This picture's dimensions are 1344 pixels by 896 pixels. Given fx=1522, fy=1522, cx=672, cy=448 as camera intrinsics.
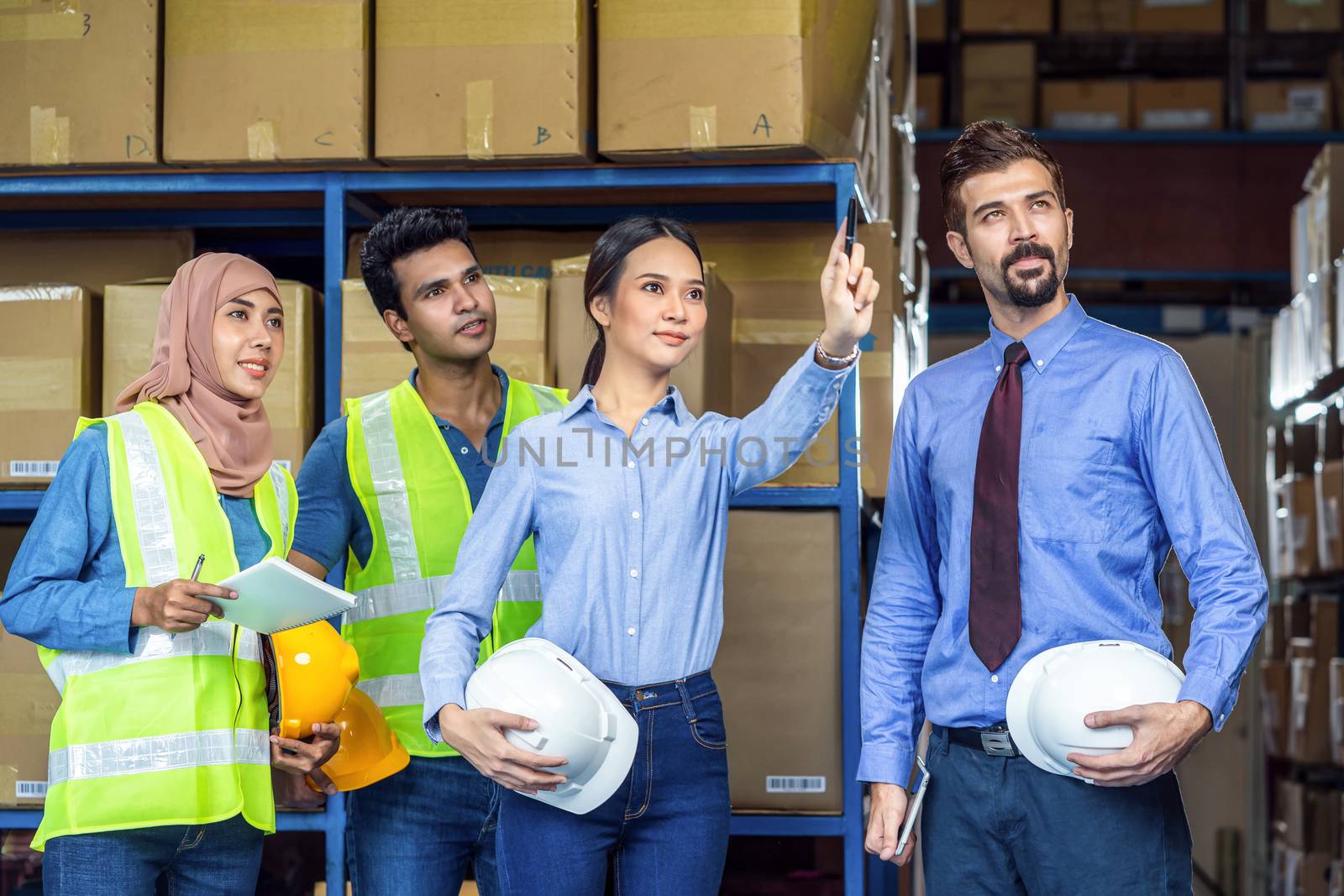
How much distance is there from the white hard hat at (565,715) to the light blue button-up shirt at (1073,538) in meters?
0.50

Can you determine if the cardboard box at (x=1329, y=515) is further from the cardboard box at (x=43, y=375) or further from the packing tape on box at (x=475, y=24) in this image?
the cardboard box at (x=43, y=375)

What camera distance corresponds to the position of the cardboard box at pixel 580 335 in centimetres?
348

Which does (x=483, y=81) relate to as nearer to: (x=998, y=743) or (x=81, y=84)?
(x=81, y=84)

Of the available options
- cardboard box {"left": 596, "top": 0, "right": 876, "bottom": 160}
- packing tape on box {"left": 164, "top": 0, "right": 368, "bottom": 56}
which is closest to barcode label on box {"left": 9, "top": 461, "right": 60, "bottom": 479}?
packing tape on box {"left": 164, "top": 0, "right": 368, "bottom": 56}

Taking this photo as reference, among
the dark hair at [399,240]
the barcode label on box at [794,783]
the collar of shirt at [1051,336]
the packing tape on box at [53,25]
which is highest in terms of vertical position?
the packing tape on box at [53,25]

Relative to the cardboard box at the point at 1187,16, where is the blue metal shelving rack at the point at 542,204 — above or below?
below

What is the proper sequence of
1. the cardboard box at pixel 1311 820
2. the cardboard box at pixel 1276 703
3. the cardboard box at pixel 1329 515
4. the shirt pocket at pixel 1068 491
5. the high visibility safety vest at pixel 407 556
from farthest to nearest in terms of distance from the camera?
the cardboard box at pixel 1276 703, the cardboard box at pixel 1311 820, the cardboard box at pixel 1329 515, the high visibility safety vest at pixel 407 556, the shirt pocket at pixel 1068 491

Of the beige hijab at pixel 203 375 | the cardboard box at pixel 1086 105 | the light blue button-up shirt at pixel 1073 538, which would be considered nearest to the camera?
the light blue button-up shirt at pixel 1073 538

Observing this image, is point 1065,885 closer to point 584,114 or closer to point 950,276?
point 584,114

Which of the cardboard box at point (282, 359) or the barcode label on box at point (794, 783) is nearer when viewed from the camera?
the barcode label on box at point (794, 783)

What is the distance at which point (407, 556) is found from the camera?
10.2 ft

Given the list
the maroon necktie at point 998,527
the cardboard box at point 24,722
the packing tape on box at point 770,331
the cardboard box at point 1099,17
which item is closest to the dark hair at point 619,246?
the maroon necktie at point 998,527

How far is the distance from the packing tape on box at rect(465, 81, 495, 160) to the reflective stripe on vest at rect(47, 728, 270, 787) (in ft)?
4.90

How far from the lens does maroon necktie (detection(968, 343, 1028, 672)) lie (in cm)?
242
